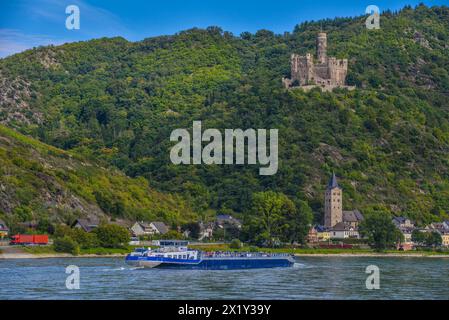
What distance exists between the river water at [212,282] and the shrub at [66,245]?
32.1ft

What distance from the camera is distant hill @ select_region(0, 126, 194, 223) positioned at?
4924 inches

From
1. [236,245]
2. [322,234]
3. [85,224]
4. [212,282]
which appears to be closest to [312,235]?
[322,234]

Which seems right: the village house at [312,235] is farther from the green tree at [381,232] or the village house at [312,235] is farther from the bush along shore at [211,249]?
the green tree at [381,232]

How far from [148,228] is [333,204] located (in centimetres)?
3379

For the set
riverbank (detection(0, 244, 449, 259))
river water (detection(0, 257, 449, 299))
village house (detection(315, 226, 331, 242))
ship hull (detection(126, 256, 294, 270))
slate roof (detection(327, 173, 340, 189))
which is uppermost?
slate roof (detection(327, 173, 340, 189))

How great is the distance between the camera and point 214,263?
96000 mm

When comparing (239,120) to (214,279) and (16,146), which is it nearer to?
(16,146)

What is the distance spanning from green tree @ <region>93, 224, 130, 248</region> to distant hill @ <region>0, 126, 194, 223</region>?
10.3 m

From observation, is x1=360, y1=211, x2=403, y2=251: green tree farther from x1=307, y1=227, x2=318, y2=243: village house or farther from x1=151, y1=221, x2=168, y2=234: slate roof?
x1=151, y1=221, x2=168, y2=234: slate roof

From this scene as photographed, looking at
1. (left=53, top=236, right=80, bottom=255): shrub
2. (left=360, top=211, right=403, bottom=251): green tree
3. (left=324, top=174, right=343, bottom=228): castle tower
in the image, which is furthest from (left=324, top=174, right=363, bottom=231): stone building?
(left=53, top=236, right=80, bottom=255): shrub

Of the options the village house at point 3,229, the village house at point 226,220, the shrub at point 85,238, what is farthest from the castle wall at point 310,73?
the village house at point 3,229

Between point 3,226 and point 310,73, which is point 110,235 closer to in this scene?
point 3,226

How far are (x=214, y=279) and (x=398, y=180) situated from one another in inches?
3732
